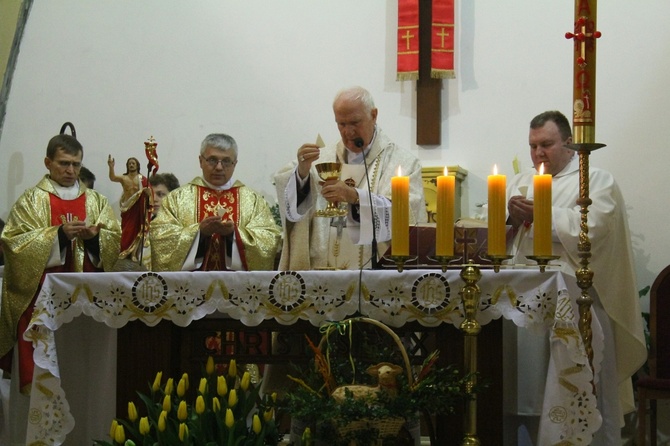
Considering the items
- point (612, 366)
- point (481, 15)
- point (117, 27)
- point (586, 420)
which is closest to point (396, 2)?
point (481, 15)

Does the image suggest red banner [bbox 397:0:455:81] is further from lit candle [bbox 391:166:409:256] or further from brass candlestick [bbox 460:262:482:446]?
brass candlestick [bbox 460:262:482:446]

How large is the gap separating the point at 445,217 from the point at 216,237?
2.12 meters

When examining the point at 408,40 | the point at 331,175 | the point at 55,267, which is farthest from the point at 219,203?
the point at 408,40

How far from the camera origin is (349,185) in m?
4.86

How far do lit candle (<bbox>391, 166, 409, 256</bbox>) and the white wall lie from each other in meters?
3.48

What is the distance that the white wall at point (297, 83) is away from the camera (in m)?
6.79

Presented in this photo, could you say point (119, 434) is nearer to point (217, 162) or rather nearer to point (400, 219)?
point (400, 219)

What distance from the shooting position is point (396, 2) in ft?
24.5

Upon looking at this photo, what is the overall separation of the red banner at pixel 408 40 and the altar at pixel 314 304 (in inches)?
138

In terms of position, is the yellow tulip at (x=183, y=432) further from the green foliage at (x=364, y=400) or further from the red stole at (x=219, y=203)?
the red stole at (x=219, y=203)

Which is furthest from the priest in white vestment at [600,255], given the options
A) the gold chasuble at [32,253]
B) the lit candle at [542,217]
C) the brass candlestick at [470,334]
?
the gold chasuble at [32,253]

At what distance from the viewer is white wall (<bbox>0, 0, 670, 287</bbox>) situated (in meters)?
6.79

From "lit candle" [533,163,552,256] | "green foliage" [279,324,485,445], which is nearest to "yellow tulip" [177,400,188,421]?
"green foliage" [279,324,485,445]

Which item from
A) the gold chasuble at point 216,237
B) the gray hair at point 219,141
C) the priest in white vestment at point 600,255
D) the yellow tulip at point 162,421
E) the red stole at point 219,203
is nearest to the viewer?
the yellow tulip at point 162,421
